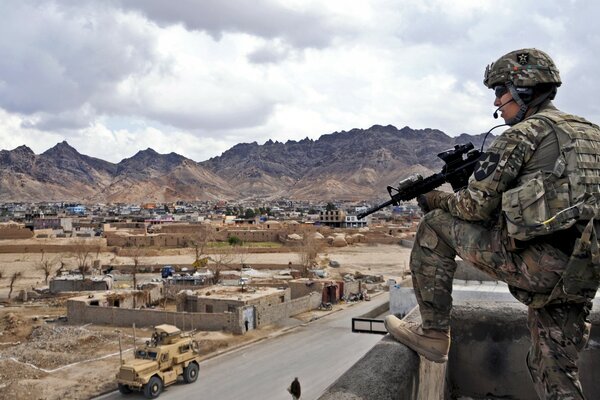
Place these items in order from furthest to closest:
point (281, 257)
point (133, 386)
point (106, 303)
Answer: point (281, 257) < point (106, 303) < point (133, 386)

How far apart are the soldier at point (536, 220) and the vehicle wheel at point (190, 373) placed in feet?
46.8

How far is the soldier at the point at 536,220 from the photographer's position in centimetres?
182

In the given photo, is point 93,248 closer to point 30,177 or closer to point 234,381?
point 234,381

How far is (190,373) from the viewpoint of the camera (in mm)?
15562

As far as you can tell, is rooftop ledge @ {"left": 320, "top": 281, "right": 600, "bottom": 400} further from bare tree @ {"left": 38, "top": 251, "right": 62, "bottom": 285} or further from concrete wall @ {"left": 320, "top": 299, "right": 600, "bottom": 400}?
bare tree @ {"left": 38, "top": 251, "right": 62, "bottom": 285}

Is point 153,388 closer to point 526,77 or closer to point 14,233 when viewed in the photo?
point 526,77

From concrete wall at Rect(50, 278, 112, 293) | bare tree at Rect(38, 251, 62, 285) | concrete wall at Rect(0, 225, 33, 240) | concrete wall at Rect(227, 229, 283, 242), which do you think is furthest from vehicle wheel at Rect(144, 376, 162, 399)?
concrete wall at Rect(0, 225, 33, 240)

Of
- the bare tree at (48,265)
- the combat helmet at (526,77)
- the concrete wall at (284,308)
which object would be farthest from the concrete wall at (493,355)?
the bare tree at (48,265)

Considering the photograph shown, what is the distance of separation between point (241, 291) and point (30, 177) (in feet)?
642

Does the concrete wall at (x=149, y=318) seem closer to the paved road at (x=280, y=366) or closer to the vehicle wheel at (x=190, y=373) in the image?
the paved road at (x=280, y=366)

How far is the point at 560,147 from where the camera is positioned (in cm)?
188

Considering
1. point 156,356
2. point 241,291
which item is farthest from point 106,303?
point 156,356

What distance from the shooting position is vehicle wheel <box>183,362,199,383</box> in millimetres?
15445

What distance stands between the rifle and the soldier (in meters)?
0.19
